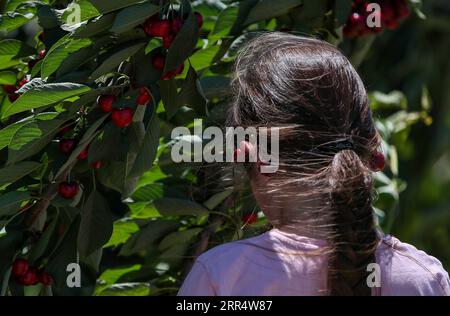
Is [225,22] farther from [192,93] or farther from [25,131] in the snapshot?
[25,131]

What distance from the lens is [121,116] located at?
1625 mm

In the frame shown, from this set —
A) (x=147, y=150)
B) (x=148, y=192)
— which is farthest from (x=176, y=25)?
(x=148, y=192)

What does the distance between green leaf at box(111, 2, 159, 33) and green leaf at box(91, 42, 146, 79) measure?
0.13 feet

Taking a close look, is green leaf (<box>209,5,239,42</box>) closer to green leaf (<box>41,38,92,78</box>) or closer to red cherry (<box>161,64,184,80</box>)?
red cherry (<box>161,64,184,80</box>)

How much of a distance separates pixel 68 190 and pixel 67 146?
0.28 feet

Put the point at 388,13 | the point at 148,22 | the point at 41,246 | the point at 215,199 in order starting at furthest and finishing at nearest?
the point at 388,13 → the point at 215,199 → the point at 41,246 → the point at 148,22

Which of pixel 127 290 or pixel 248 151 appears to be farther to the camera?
pixel 127 290

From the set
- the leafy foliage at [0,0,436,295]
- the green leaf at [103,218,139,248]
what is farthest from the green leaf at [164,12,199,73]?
the green leaf at [103,218,139,248]

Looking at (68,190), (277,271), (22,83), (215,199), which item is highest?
(277,271)

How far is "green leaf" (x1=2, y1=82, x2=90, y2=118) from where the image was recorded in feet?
5.09
